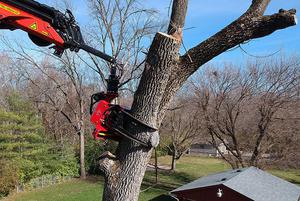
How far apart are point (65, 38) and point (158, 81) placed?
1.11m

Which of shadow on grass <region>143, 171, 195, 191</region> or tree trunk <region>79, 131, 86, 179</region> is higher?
tree trunk <region>79, 131, 86, 179</region>

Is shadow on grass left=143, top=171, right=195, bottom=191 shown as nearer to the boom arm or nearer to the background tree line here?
the background tree line

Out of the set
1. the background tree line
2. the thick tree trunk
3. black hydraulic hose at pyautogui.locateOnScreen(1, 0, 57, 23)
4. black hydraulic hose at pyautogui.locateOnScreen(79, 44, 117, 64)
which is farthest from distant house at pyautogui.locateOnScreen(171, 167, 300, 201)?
black hydraulic hose at pyautogui.locateOnScreen(1, 0, 57, 23)

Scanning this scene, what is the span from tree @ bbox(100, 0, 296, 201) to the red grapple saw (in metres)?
0.12

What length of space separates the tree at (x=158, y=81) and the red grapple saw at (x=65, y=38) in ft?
0.41

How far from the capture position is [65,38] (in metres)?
4.20

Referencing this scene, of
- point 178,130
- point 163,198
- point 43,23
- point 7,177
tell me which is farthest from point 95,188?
point 43,23

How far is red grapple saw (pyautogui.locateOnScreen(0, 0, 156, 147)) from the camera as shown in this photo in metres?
3.95

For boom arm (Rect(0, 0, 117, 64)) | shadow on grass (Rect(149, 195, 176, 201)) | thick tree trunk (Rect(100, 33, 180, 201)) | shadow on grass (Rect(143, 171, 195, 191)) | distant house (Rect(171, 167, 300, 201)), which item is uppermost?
boom arm (Rect(0, 0, 117, 64))

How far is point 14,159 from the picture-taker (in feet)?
79.5

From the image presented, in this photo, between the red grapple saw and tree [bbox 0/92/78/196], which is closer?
the red grapple saw

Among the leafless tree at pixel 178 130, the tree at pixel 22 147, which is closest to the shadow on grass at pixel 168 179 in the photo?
the leafless tree at pixel 178 130

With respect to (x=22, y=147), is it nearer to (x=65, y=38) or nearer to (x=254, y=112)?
(x=254, y=112)

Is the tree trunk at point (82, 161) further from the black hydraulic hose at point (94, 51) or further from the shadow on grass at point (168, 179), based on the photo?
the black hydraulic hose at point (94, 51)
